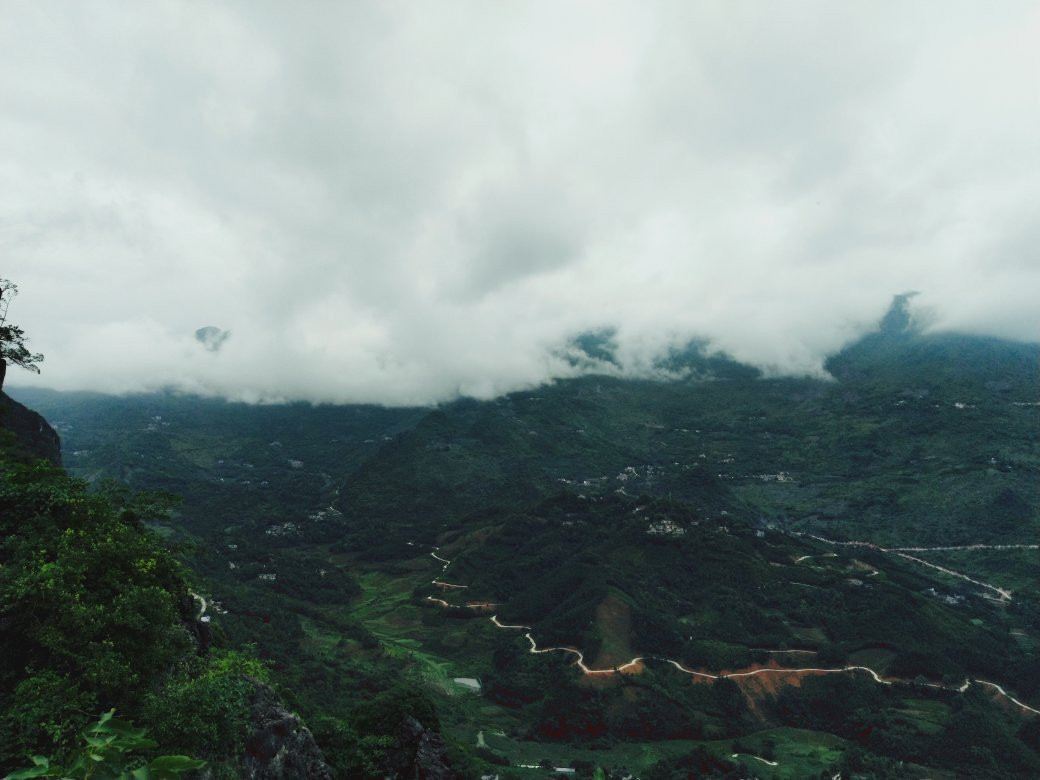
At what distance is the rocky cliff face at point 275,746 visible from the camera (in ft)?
86.9

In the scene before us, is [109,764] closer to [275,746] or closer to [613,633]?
[275,746]

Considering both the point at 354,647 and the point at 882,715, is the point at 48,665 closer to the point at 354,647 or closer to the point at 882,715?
the point at 354,647

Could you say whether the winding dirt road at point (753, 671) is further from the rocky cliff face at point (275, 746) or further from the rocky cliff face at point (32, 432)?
the rocky cliff face at point (32, 432)

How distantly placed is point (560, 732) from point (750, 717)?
45.6m

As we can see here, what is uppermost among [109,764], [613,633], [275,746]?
[109,764]

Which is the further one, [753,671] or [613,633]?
[613,633]

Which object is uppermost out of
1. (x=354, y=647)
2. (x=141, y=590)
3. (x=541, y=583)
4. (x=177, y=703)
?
(x=141, y=590)

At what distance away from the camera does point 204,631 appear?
35.8 meters

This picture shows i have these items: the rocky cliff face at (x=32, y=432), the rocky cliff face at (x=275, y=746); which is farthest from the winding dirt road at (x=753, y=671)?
the rocky cliff face at (x=32, y=432)

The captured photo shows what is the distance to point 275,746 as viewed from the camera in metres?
28.2

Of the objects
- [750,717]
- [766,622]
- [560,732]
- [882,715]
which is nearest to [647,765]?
[560,732]

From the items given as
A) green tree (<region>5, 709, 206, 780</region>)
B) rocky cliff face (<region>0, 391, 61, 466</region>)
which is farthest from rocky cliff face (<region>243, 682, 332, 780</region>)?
rocky cliff face (<region>0, 391, 61, 466</region>)

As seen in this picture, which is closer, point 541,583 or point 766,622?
point 766,622

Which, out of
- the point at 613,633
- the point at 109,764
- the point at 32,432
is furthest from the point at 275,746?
the point at 613,633
